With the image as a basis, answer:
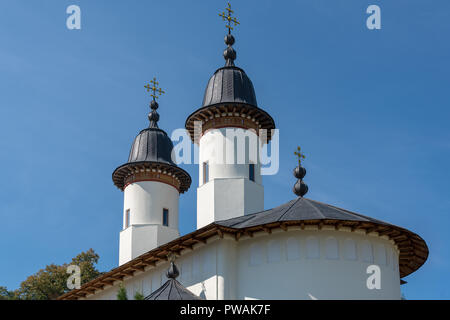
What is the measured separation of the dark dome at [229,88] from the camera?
2716 centimetres

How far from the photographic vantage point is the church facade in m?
19.7

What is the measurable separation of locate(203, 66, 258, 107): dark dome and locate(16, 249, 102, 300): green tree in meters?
20.1

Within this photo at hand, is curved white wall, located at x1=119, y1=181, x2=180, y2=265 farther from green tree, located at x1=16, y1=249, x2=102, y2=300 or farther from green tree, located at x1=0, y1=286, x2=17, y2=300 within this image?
green tree, located at x1=0, y1=286, x2=17, y2=300

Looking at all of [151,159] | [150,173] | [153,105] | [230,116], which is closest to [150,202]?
[150,173]

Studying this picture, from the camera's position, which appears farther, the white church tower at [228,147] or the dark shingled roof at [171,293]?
the white church tower at [228,147]

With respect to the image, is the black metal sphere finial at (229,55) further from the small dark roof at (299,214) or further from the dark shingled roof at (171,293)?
the dark shingled roof at (171,293)

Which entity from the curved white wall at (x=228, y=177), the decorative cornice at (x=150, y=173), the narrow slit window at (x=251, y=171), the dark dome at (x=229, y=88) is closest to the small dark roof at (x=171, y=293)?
the curved white wall at (x=228, y=177)

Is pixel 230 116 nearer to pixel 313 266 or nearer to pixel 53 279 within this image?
pixel 313 266

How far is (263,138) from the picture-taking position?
27797 millimetres

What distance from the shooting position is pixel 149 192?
31.0m

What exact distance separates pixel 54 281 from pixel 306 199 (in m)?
27.5

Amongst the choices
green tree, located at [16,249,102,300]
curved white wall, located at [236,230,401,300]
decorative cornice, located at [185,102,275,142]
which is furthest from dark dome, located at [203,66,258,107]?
green tree, located at [16,249,102,300]

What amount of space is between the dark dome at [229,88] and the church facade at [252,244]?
0.05 meters
